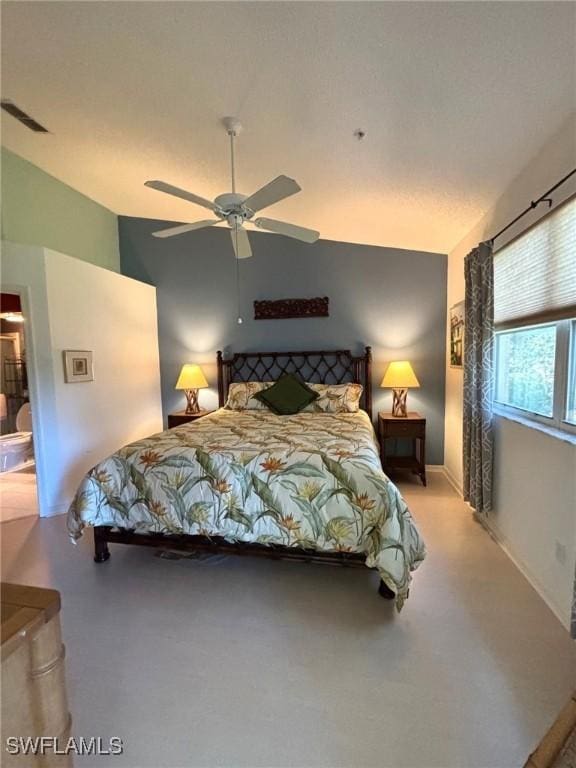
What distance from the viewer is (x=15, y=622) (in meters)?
0.69

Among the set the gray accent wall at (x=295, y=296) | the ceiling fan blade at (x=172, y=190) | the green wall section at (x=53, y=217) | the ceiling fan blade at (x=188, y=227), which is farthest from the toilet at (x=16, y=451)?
the ceiling fan blade at (x=172, y=190)

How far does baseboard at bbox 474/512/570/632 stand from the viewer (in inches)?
74.6

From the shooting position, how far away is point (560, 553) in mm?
1915

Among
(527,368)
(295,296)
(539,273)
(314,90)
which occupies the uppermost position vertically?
(314,90)

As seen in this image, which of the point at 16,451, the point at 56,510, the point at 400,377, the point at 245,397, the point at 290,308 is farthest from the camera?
the point at 16,451

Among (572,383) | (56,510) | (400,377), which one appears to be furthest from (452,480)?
(56,510)

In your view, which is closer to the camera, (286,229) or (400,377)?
(286,229)

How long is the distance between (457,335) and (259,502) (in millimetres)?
2755

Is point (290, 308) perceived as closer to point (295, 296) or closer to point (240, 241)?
point (295, 296)

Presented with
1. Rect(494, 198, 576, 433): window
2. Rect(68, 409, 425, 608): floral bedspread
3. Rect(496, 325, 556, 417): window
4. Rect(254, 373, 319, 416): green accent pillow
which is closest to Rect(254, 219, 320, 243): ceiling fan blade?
Rect(494, 198, 576, 433): window

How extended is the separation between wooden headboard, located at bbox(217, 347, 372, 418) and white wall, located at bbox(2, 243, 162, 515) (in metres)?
1.12

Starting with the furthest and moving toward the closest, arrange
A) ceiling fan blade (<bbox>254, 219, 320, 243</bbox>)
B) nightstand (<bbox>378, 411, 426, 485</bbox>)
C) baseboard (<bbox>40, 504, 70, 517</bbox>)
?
nightstand (<bbox>378, 411, 426, 485</bbox>) → baseboard (<bbox>40, 504, 70, 517</bbox>) → ceiling fan blade (<bbox>254, 219, 320, 243</bbox>)

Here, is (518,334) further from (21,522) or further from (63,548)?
(21,522)

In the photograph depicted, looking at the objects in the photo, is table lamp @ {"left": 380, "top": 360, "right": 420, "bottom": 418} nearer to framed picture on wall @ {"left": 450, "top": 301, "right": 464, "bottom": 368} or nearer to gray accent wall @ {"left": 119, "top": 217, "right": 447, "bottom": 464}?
gray accent wall @ {"left": 119, "top": 217, "right": 447, "bottom": 464}
